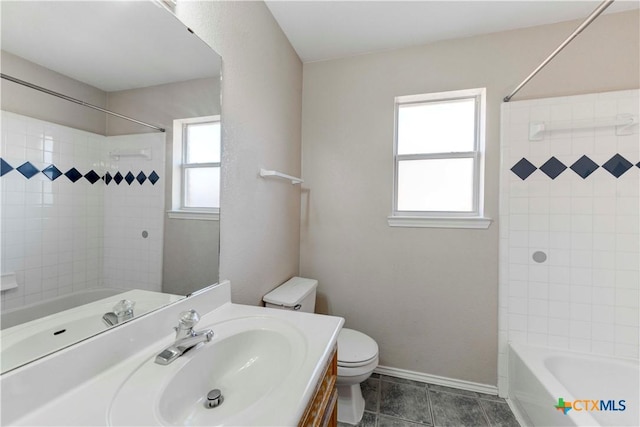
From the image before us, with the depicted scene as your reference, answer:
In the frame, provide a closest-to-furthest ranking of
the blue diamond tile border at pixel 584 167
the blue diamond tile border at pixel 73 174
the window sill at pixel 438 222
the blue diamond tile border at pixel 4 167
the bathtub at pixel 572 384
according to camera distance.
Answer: the blue diamond tile border at pixel 4 167, the blue diamond tile border at pixel 73 174, the bathtub at pixel 572 384, the blue diamond tile border at pixel 584 167, the window sill at pixel 438 222

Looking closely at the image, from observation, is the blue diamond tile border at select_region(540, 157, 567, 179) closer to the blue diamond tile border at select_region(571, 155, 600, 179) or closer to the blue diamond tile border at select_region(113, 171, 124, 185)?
the blue diamond tile border at select_region(571, 155, 600, 179)

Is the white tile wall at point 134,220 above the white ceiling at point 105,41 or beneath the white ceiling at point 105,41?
beneath

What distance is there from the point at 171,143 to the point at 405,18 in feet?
5.26

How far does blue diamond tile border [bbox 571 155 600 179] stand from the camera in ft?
5.10

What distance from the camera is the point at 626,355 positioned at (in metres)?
1.52

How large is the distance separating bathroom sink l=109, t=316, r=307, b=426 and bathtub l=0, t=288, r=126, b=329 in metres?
0.23

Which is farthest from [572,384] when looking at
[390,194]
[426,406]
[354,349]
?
[390,194]

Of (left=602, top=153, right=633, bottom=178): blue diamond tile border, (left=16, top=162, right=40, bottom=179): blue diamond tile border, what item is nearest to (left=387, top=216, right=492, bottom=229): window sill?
(left=602, top=153, right=633, bottom=178): blue diamond tile border

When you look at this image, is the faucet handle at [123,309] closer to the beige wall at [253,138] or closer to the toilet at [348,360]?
the beige wall at [253,138]

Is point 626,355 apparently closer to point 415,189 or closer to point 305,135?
point 415,189

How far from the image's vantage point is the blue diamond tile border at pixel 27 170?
1.77 ft

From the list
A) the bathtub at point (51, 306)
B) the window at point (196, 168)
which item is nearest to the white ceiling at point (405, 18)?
the window at point (196, 168)

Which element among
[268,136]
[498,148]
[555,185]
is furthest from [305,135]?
[555,185]

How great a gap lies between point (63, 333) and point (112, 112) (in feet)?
1.93
